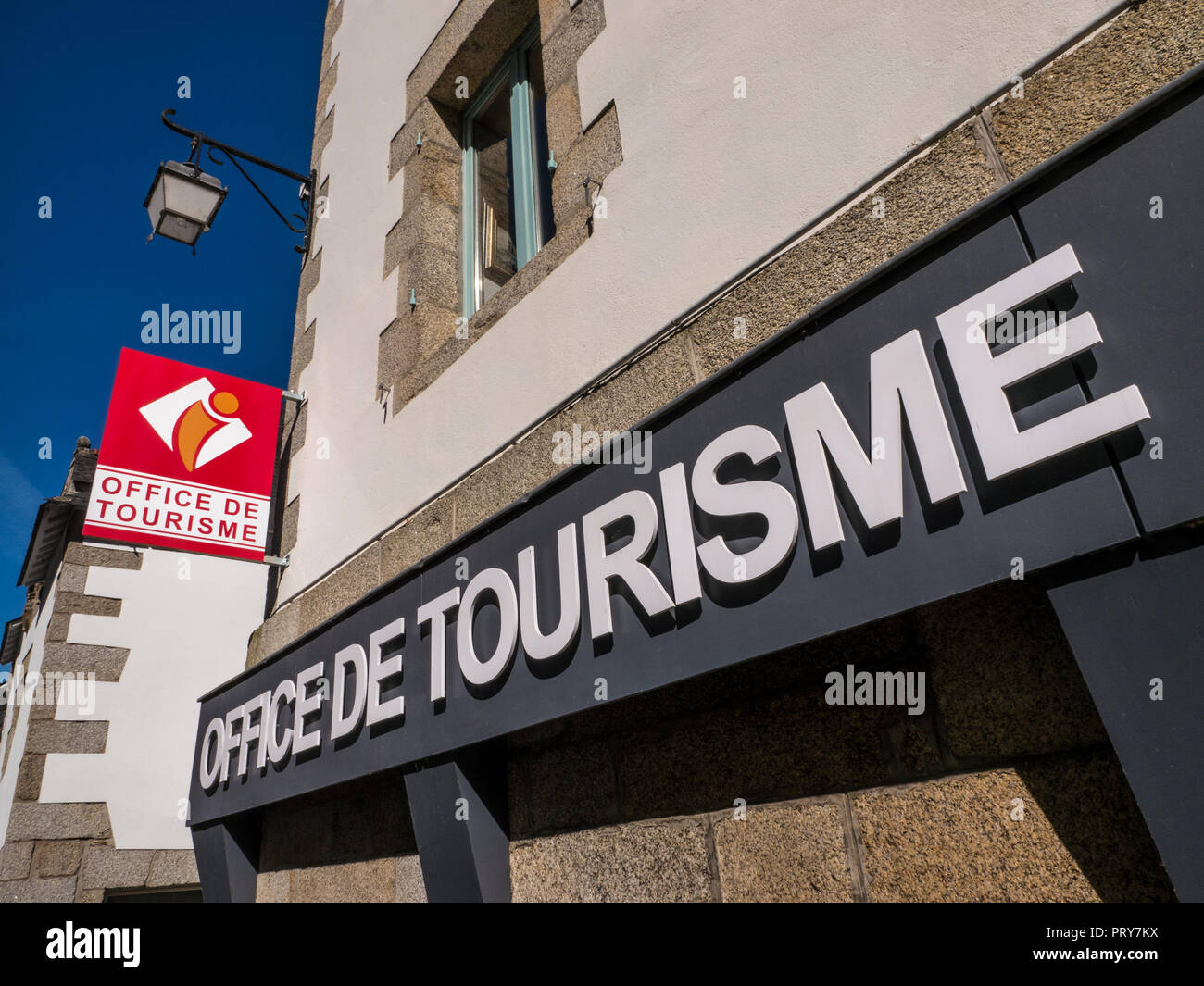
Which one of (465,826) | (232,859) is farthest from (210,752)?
(465,826)

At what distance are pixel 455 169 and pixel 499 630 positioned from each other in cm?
301

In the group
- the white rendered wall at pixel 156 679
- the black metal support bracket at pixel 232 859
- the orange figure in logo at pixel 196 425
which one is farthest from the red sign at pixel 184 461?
the white rendered wall at pixel 156 679

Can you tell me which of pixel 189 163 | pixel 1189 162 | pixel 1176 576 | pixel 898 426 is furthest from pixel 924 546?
pixel 189 163

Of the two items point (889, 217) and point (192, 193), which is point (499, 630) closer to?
point (889, 217)

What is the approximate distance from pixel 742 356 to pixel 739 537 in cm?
44

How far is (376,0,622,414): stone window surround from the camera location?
320 centimetres

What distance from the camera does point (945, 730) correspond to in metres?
1.67

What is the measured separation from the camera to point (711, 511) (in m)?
1.95

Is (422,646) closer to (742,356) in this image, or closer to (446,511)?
(446,511)

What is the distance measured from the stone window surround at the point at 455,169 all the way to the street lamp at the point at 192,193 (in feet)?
4.45

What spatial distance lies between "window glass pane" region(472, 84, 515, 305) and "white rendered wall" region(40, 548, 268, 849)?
4419mm

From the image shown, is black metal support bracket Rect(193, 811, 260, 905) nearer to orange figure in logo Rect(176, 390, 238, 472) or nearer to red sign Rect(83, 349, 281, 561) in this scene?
red sign Rect(83, 349, 281, 561)

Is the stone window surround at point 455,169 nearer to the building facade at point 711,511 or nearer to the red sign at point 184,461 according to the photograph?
the building facade at point 711,511
